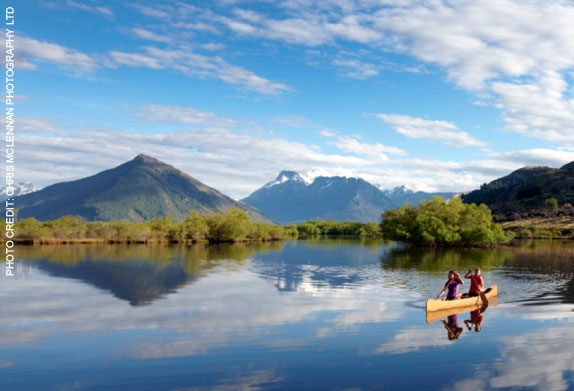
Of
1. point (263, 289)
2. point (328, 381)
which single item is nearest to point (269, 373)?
point (328, 381)

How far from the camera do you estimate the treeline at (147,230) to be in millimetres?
136875

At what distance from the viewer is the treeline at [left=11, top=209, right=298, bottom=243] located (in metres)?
137

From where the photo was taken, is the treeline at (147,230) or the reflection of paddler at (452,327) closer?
the reflection of paddler at (452,327)

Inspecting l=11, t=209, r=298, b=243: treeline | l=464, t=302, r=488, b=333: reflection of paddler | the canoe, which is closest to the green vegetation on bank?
l=11, t=209, r=298, b=243: treeline

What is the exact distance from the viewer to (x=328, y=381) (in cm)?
1942

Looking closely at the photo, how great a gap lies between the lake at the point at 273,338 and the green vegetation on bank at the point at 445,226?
85.2 meters

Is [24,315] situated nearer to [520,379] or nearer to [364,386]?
[364,386]

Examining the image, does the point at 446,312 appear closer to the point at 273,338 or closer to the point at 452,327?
the point at 452,327

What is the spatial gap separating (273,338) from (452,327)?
438 inches

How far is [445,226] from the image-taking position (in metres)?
138

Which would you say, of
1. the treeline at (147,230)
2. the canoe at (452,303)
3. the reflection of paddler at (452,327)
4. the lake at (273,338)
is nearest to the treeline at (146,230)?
the treeline at (147,230)

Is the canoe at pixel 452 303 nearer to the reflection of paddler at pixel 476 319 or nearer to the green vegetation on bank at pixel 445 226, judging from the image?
the reflection of paddler at pixel 476 319

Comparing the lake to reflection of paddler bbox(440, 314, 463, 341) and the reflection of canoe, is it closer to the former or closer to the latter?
reflection of paddler bbox(440, 314, 463, 341)

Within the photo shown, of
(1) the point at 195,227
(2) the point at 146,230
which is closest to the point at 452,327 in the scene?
(2) the point at 146,230
